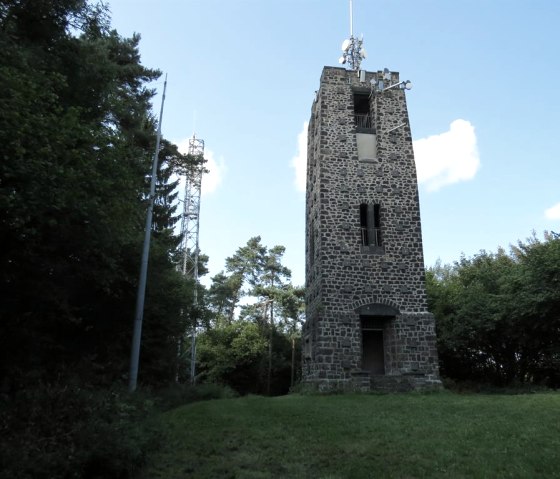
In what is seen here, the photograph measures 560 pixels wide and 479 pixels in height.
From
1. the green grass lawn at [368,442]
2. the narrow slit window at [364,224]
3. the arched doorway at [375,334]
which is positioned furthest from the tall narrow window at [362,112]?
the green grass lawn at [368,442]

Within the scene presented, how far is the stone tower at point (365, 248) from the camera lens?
19.0 meters

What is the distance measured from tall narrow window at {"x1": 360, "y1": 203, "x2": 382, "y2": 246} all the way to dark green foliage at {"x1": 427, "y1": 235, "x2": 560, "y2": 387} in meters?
6.94

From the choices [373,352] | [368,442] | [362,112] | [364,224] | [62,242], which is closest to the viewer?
[368,442]

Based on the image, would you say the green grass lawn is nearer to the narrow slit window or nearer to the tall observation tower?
the tall observation tower

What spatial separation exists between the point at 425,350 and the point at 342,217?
20.6 feet

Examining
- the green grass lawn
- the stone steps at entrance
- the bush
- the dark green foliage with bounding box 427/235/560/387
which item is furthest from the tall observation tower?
the bush

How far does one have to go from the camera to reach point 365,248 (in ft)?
67.6

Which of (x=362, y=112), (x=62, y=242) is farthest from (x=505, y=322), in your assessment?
(x=62, y=242)

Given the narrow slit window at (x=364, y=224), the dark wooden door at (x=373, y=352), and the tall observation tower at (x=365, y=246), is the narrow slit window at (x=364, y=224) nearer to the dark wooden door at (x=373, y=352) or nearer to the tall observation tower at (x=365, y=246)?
the tall observation tower at (x=365, y=246)

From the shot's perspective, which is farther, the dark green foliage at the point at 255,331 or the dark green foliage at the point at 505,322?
the dark green foliage at the point at 255,331

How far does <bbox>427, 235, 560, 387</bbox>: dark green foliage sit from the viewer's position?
20922 millimetres

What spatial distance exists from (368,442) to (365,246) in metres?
12.5

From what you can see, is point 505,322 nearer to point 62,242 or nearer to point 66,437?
point 62,242

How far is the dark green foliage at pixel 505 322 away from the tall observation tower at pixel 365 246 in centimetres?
507
